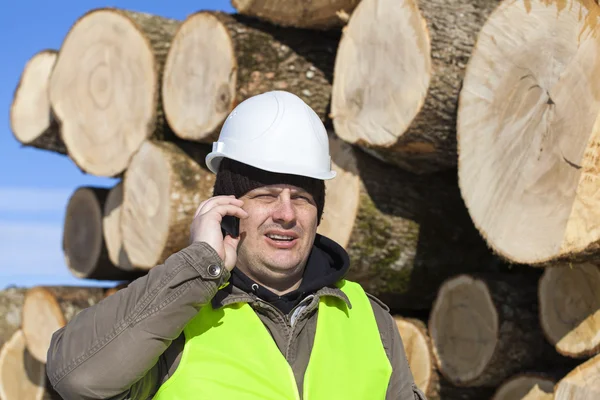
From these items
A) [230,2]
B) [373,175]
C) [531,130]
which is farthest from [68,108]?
[531,130]

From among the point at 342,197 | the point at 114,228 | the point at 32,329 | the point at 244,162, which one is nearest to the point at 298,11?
the point at 342,197

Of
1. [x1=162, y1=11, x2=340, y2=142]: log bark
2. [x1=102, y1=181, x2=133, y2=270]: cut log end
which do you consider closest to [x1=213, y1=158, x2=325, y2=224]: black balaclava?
[x1=162, y1=11, x2=340, y2=142]: log bark

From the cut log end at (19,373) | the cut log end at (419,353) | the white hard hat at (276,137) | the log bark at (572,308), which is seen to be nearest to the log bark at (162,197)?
the cut log end at (419,353)

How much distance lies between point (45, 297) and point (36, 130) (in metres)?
1.38

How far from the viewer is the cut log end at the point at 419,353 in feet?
12.9

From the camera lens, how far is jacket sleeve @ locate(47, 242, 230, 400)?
72.1 inches

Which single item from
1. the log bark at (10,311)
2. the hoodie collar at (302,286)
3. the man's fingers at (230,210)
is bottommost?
the log bark at (10,311)

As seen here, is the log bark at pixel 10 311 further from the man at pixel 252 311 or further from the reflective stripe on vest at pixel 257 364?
the reflective stripe on vest at pixel 257 364

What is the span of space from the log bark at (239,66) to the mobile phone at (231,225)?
2.18 meters

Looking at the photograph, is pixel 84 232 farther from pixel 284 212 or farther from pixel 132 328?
pixel 132 328

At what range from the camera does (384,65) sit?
3848 mm

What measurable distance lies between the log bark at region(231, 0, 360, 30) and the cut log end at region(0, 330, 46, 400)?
10.5ft

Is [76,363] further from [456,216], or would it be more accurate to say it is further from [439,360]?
[456,216]

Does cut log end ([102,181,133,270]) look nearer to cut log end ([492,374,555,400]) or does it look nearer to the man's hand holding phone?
cut log end ([492,374,555,400])
